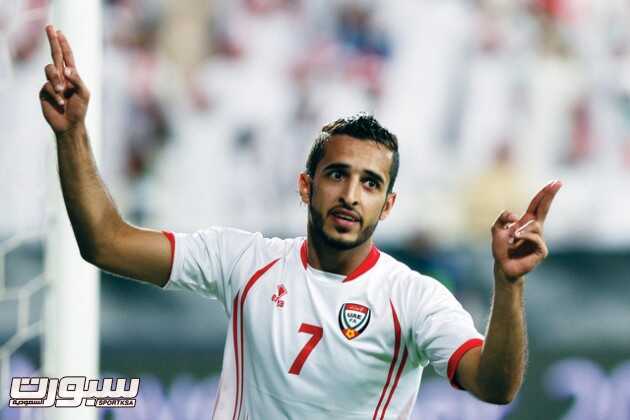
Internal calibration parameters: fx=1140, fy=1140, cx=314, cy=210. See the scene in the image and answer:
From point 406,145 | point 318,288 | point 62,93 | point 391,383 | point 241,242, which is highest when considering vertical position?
point 406,145

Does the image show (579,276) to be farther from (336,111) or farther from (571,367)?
(336,111)

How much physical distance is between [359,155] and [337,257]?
29cm

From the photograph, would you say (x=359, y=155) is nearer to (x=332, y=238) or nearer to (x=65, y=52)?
(x=332, y=238)

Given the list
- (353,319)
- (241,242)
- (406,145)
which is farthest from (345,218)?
(406,145)

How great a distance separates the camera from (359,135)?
3105mm

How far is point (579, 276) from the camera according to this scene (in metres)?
7.28

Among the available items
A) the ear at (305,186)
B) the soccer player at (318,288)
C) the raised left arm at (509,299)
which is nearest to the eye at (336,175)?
the soccer player at (318,288)

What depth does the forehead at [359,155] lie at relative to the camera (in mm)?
3061

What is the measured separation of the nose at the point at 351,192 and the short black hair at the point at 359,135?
119 mm

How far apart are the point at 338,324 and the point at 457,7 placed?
484cm

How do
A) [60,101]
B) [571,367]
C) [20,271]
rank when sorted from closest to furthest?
[60,101] < [20,271] < [571,367]

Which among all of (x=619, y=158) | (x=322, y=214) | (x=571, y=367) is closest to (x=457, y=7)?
(x=619, y=158)

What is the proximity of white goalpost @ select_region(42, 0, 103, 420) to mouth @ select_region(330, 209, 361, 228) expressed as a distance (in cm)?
135

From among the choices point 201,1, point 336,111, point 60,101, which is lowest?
point 60,101
